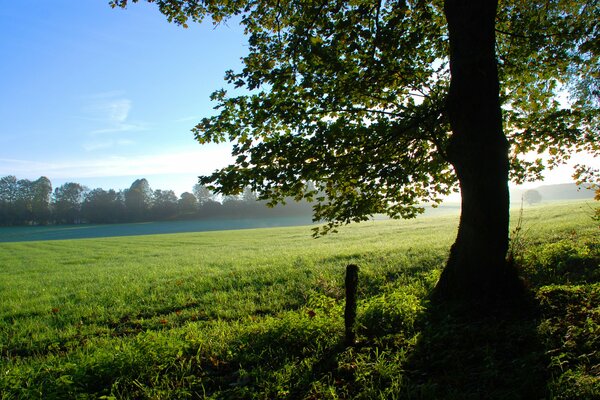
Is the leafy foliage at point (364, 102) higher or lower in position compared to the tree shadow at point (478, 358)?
higher

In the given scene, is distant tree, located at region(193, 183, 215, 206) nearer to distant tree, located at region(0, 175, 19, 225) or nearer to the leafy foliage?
distant tree, located at region(0, 175, 19, 225)

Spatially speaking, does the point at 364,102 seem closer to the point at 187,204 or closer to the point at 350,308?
the point at 350,308

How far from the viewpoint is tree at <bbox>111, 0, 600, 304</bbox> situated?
234 inches

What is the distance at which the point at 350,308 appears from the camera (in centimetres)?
502

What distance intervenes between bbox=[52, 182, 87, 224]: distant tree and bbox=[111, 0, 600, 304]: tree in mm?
111648

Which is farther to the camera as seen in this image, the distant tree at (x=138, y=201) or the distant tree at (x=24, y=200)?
the distant tree at (x=138, y=201)

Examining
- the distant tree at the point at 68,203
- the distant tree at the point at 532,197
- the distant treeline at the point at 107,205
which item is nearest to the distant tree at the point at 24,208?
the distant treeline at the point at 107,205

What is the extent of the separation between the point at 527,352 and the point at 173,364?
4.31m

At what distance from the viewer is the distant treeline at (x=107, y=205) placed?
98.0 m

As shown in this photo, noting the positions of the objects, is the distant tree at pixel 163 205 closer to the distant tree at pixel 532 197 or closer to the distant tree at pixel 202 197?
the distant tree at pixel 202 197

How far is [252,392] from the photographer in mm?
3963

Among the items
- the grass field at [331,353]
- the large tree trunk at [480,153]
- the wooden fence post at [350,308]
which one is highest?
the large tree trunk at [480,153]

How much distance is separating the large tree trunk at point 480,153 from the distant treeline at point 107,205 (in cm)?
9207

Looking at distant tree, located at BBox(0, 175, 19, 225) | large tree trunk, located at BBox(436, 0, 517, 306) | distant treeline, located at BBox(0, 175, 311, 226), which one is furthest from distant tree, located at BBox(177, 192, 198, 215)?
large tree trunk, located at BBox(436, 0, 517, 306)
